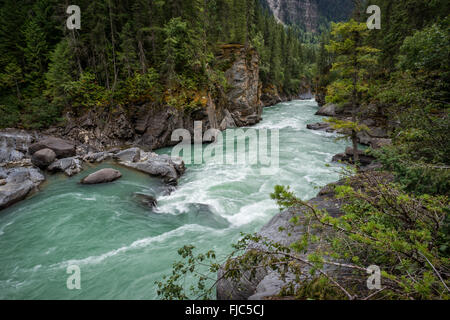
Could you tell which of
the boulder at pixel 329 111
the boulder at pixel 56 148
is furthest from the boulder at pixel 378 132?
the boulder at pixel 56 148

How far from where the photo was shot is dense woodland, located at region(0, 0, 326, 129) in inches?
714

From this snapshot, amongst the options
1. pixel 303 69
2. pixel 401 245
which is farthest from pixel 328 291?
pixel 303 69

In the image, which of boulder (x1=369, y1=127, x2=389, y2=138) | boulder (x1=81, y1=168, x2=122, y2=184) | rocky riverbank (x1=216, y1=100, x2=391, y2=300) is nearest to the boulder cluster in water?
boulder (x1=81, y1=168, x2=122, y2=184)

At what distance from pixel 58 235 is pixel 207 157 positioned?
10.3m

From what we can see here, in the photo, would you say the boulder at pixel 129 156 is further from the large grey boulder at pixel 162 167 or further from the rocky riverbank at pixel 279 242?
the rocky riverbank at pixel 279 242

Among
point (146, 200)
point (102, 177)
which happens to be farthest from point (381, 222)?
point (102, 177)

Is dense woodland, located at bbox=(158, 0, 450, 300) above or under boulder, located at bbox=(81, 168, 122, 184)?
above

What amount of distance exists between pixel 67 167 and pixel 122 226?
7.53m

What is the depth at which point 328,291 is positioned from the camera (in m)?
2.27

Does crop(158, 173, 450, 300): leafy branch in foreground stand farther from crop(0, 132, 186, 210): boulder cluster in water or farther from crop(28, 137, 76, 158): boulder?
crop(28, 137, 76, 158): boulder

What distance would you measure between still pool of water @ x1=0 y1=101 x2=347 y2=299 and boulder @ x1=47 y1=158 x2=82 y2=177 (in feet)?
1.71

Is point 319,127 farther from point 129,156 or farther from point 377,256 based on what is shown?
point 377,256

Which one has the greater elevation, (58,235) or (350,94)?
(350,94)
